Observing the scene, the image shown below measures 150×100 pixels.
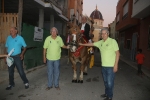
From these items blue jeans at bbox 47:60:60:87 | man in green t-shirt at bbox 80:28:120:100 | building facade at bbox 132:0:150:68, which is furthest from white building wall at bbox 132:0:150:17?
blue jeans at bbox 47:60:60:87

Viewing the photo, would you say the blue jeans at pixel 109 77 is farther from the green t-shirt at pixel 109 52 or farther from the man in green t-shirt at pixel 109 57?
the green t-shirt at pixel 109 52

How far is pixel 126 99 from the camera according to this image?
196 inches

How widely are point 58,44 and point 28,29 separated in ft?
13.3

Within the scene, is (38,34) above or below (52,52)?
above

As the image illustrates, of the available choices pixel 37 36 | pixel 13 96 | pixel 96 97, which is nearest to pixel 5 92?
pixel 13 96

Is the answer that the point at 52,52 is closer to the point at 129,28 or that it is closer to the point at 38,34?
the point at 38,34

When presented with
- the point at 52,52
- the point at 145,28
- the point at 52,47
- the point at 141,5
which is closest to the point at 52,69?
the point at 52,52

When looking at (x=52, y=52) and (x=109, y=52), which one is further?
(x=52, y=52)

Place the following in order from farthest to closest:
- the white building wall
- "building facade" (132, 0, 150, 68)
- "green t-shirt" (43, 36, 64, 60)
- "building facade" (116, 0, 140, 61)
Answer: "building facade" (116, 0, 140, 61), "building facade" (132, 0, 150, 68), the white building wall, "green t-shirt" (43, 36, 64, 60)

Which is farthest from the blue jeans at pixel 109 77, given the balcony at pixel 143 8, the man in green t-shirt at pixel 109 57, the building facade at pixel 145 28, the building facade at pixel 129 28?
the building facade at pixel 129 28

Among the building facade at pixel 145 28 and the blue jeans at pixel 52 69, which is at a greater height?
the building facade at pixel 145 28

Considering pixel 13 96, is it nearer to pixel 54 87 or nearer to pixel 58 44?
pixel 54 87

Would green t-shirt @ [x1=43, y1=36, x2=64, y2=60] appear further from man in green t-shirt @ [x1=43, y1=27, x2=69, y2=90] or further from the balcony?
the balcony

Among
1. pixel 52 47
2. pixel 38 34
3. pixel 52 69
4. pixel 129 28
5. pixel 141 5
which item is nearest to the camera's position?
pixel 52 47
